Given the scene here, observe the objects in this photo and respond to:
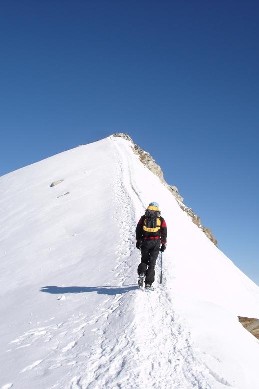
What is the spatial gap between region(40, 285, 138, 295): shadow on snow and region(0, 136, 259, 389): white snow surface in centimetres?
5

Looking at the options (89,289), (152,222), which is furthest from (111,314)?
(152,222)

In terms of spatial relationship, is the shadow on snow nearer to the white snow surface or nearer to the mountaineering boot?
the white snow surface

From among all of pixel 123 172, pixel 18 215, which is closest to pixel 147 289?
pixel 18 215

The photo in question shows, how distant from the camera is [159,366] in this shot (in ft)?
20.2

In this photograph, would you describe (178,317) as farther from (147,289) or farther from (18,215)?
(18,215)

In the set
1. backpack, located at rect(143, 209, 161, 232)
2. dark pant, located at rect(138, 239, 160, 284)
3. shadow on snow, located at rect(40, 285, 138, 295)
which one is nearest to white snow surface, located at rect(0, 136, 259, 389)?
shadow on snow, located at rect(40, 285, 138, 295)

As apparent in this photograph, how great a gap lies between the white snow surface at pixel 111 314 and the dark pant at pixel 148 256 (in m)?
0.46

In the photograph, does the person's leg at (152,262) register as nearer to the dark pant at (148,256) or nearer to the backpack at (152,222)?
the dark pant at (148,256)

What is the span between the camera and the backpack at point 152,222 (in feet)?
32.6

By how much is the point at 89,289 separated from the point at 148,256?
1.95 meters

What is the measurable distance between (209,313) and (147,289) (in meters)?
1.85

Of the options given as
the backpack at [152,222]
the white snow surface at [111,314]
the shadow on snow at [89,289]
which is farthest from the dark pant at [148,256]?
the shadow on snow at [89,289]

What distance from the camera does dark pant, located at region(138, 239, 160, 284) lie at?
384 inches

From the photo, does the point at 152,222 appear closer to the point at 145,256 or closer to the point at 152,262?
the point at 145,256
